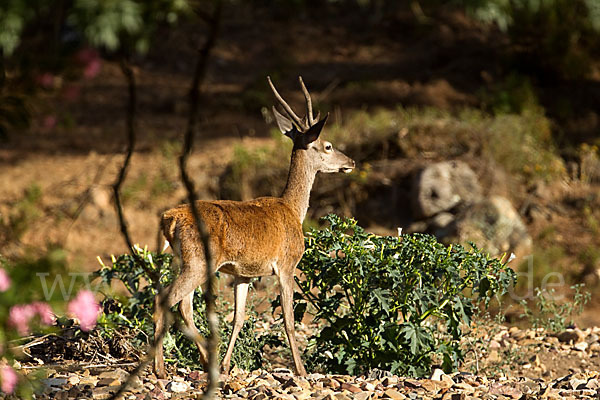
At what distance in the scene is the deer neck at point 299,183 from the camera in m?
6.08

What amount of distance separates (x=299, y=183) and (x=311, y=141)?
354mm

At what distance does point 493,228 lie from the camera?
10109mm

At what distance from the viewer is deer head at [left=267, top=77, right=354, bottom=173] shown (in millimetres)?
6242

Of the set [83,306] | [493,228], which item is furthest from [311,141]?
[493,228]

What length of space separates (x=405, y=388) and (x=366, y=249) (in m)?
0.93

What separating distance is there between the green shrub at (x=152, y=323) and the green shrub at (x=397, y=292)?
55 centimetres

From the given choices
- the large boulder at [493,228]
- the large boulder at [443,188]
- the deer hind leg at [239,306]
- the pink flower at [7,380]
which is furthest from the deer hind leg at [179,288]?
the large boulder at [443,188]

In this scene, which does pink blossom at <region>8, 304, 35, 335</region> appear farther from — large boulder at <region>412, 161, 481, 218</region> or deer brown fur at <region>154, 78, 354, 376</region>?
large boulder at <region>412, 161, 481, 218</region>

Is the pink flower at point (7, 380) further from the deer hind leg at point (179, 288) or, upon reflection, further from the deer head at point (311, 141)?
the deer head at point (311, 141)

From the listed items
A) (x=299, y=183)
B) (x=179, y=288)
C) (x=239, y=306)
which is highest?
A: (x=299, y=183)

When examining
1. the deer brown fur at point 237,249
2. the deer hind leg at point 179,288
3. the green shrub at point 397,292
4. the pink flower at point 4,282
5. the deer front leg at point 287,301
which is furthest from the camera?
the deer front leg at point 287,301

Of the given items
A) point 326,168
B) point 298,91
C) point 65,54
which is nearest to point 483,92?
point 298,91

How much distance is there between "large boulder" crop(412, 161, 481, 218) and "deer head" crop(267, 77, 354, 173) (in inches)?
173

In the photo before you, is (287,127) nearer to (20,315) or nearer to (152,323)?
(152,323)
